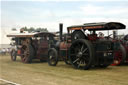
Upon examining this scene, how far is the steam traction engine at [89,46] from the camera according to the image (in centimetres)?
998

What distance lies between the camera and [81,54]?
1036 centimetres

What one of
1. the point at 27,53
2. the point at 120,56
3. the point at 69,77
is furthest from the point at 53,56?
the point at 69,77

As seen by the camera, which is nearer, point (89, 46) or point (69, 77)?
A: point (69, 77)

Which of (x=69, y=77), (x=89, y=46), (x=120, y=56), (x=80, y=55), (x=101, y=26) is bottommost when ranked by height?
(x=69, y=77)

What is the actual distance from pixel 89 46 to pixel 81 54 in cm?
66

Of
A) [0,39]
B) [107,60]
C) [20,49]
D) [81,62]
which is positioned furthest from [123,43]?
[0,39]

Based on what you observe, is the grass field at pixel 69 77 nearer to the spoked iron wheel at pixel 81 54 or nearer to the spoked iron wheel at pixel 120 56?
the spoked iron wheel at pixel 81 54

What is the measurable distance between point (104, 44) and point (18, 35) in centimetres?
777

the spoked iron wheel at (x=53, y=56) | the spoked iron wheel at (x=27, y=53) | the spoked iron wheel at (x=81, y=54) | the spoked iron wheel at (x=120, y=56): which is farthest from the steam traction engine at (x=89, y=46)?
the spoked iron wheel at (x=27, y=53)

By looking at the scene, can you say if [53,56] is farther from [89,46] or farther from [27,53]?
[89,46]

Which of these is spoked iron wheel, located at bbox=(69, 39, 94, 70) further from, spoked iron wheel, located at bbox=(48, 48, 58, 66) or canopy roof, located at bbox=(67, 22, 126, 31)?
spoked iron wheel, located at bbox=(48, 48, 58, 66)

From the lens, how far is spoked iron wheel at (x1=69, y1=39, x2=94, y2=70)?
32.5 feet

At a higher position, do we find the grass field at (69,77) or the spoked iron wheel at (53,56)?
the spoked iron wheel at (53,56)

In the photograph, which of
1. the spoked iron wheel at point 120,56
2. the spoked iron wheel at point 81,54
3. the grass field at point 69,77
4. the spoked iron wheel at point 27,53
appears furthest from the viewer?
the spoked iron wheel at point 27,53
